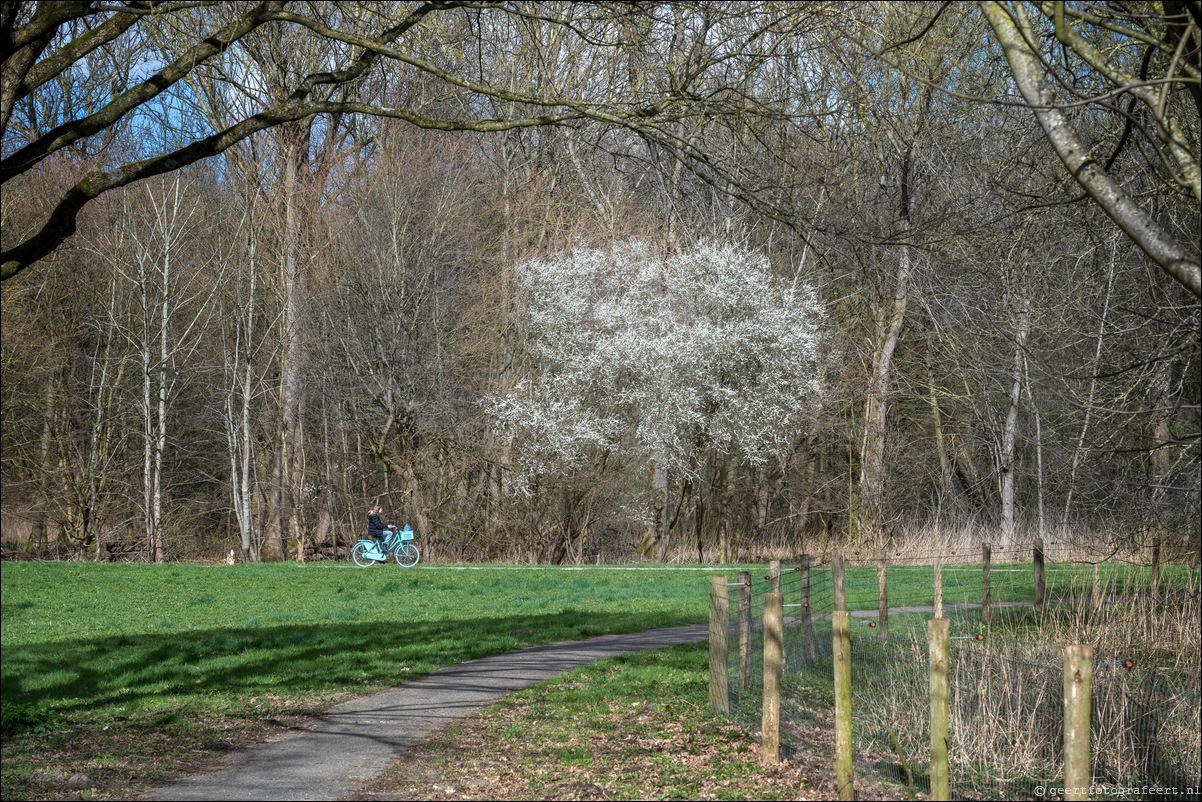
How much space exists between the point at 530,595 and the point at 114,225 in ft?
48.1

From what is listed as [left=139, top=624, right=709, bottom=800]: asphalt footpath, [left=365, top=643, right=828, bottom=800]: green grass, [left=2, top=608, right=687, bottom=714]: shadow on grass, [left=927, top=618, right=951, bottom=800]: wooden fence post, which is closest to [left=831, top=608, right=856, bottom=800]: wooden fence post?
[left=365, top=643, right=828, bottom=800]: green grass

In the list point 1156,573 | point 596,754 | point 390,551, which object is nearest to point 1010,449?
point 390,551

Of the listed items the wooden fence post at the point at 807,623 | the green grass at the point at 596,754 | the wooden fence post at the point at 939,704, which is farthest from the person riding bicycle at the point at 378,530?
the wooden fence post at the point at 939,704

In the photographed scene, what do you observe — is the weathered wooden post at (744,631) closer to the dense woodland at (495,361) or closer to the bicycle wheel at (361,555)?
the dense woodland at (495,361)

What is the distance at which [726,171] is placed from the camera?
828 centimetres

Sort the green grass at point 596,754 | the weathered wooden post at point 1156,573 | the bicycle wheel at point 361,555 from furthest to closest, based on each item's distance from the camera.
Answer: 1. the bicycle wheel at point 361,555
2. the weathered wooden post at point 1156,573
3. the green grass at point 596,754

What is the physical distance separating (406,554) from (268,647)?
43.8 feet

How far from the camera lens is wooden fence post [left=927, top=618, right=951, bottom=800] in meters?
5.24

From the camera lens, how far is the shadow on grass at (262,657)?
8.17 m

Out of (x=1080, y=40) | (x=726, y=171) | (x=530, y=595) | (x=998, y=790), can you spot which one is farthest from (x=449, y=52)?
(x=530, y=595)

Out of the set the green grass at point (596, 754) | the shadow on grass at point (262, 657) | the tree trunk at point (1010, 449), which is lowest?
the green grass at point (596, 754)

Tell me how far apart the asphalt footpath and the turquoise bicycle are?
12.9 meters

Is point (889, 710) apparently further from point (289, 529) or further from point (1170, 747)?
point (289, 529)

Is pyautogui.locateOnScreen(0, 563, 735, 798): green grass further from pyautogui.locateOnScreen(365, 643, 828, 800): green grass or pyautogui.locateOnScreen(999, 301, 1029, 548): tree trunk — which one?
pyautogui.locateOnScreen(999, 301, 1029, 548): tree trunk
